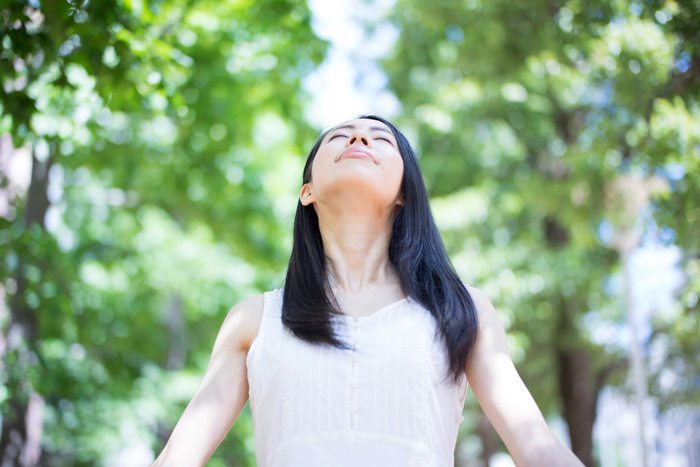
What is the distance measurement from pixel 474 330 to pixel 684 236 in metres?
5.95

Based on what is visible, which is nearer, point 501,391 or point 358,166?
point 501,391

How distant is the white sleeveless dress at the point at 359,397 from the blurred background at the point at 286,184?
8.51 feet

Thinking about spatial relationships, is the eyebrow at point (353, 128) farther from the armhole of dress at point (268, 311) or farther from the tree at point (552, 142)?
the tree at point (552, 142)

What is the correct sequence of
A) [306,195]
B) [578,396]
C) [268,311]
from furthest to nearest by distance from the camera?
1. [578,396]
2. [306,195]
3. [268,311]

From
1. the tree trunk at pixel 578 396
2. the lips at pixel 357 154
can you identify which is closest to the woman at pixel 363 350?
the lips at pixel 357 154

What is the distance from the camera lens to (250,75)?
424 inches

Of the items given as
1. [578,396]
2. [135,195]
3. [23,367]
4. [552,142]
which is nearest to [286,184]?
[135,195]

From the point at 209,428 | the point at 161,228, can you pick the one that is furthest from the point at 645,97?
the point at 161,228

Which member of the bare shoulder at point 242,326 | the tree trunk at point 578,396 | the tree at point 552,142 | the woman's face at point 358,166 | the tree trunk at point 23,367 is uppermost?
the tree at point 552,142

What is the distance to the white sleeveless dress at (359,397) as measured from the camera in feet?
7.41

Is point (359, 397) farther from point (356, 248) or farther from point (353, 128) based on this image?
point (353, 128)

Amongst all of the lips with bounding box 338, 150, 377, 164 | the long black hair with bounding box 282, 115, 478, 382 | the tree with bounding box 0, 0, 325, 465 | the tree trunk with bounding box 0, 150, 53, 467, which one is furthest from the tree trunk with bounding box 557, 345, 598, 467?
the lips with bounding box 338, 150, 377, 164

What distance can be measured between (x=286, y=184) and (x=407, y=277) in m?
14.1

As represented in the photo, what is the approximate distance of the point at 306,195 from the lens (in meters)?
2.79
